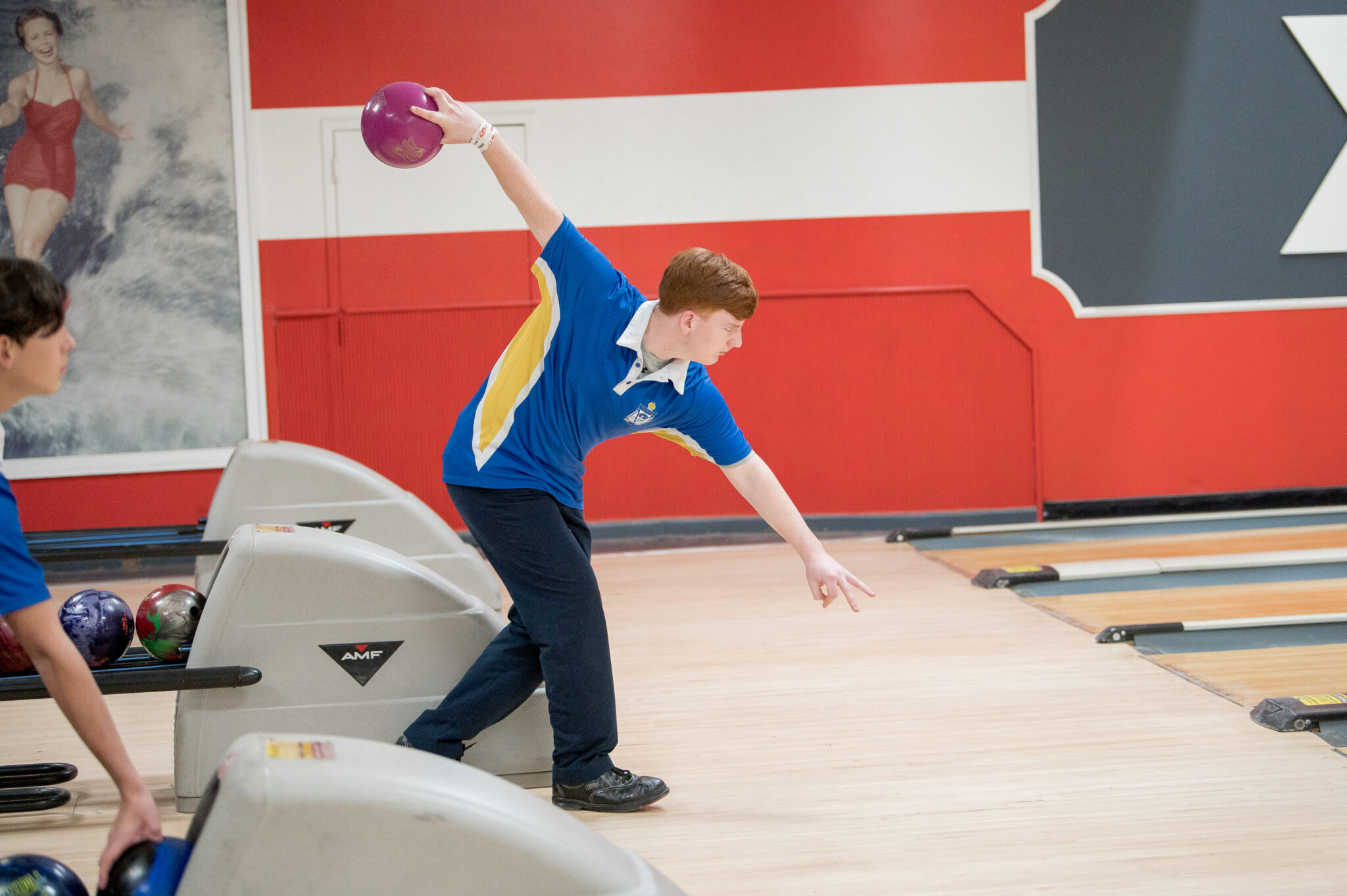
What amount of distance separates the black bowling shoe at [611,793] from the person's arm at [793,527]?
0.59 m

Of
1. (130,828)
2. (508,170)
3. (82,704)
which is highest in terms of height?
(508,170)

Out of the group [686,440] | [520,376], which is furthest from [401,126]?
[686,440]

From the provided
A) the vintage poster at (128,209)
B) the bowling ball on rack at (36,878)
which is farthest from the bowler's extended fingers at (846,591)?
the vintage poster at (128,209)

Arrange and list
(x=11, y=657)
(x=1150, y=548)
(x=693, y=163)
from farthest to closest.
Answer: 1. (x=693, y=163)
2. (x=1150, y=548)
3. (x=11, y=657)

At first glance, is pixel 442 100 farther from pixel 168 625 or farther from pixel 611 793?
pixel 611 793

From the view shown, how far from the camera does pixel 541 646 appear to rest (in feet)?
8.14

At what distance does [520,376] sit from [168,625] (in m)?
1.08

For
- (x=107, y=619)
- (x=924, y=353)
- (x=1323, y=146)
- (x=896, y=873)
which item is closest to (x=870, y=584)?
(x=924, y=353)

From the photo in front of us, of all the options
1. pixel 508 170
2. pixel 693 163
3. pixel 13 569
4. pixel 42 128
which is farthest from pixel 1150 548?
pixel 42 128

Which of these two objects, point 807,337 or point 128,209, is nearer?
point 128,209

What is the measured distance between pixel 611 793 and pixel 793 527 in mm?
703

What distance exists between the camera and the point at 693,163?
19.9 feet

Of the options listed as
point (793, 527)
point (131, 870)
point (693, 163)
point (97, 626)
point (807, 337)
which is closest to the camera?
point (131, 870)

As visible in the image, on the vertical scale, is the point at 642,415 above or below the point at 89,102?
below
